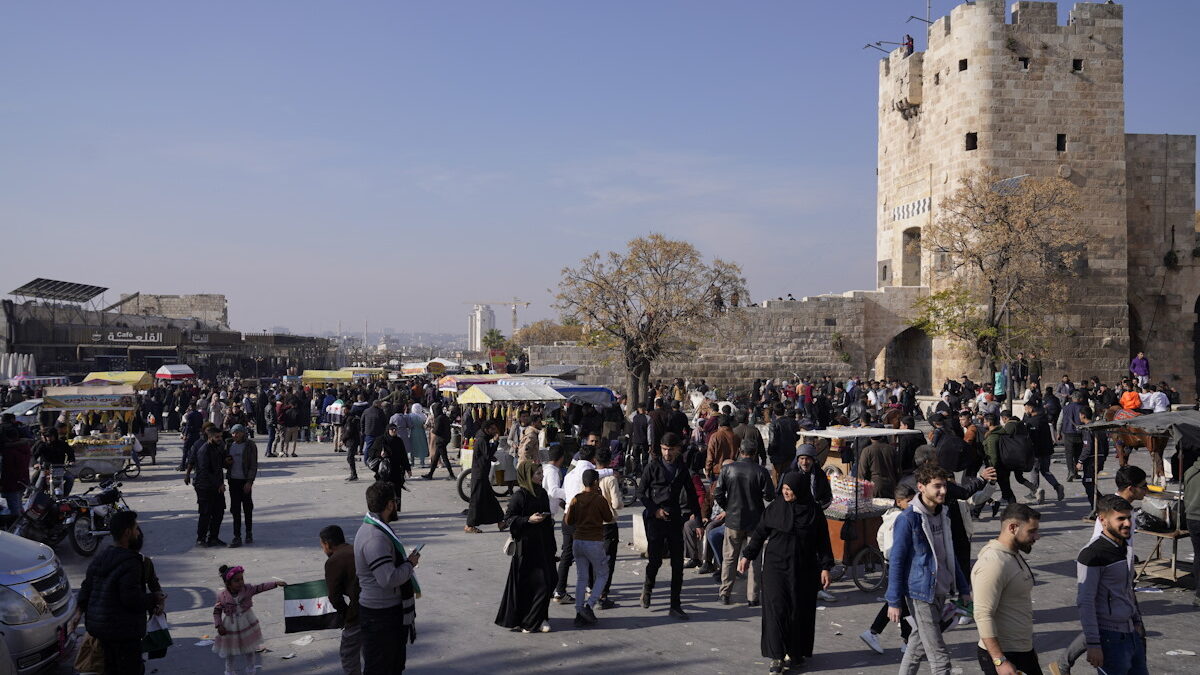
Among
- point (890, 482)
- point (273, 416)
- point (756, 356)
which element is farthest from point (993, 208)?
point (273, 416)

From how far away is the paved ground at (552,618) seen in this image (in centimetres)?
639

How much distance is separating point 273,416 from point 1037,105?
22.7 m

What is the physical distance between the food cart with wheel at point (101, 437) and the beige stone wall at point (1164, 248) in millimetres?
28240

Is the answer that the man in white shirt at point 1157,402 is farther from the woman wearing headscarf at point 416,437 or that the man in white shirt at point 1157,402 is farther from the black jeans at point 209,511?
the black jeans at point 209,511

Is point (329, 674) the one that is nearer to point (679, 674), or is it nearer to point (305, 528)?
point (679, 674)

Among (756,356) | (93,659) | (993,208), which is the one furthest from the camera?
(756,356)

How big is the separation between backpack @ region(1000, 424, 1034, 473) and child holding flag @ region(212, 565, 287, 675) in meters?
8.25

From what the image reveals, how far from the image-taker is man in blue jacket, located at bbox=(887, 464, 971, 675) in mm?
5137

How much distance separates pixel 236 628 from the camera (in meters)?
5.96

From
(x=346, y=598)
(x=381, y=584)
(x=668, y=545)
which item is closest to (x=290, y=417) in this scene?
(x=668, y=545)

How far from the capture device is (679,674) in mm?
6137

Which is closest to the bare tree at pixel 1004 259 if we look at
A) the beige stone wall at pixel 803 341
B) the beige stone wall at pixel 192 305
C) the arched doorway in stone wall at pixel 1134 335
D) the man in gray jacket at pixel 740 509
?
the beige stone wall at pixel 803 341

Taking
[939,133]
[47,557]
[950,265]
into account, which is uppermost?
[939,133]

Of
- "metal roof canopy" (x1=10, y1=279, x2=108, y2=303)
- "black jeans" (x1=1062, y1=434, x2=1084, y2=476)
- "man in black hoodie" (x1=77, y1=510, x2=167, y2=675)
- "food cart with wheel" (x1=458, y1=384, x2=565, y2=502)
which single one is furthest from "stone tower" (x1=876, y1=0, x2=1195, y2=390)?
"metal roof canopy" (x1=10, y1=279, x2=108, y2=303)
